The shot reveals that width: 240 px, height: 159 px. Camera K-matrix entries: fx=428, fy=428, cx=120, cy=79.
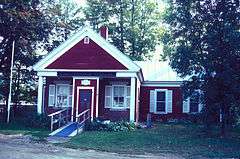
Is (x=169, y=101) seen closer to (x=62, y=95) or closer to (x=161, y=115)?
(x=161, y=115)

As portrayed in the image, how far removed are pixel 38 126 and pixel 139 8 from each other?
29350mm

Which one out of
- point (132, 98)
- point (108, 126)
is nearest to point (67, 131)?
point (108, 126)

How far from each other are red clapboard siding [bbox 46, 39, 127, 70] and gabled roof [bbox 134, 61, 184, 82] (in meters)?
7.31

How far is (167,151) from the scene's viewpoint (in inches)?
696

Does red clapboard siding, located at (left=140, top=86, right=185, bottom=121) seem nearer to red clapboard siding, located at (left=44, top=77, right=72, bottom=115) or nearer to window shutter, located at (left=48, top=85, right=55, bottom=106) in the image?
red clapboard siding, located at (left=44, top=77, right=72, bottom=115)

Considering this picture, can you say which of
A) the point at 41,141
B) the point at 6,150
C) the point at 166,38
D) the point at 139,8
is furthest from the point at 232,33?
the point at 139,8

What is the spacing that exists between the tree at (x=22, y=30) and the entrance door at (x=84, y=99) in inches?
356

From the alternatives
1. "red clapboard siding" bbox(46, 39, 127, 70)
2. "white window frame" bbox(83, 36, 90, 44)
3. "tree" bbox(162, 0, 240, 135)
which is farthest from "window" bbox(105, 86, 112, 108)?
"tree" bbox(162, 0, 240, 135)

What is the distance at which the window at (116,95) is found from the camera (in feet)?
98.6

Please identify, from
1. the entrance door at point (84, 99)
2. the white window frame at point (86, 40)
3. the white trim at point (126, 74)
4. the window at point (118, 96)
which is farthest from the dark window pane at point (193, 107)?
the white window frame at point (86, 40)

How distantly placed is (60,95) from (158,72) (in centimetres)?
966

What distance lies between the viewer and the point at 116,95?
30.4 meters

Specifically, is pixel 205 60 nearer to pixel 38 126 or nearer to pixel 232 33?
pixel 232 33

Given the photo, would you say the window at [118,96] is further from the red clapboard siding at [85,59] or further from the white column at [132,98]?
the red clapboard siding at [85,59]
